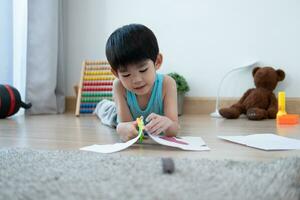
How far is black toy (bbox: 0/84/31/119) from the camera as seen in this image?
171cm

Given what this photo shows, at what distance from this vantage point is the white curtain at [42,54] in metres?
1.99

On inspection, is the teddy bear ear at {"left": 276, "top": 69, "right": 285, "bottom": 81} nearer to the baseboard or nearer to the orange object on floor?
the baseboard

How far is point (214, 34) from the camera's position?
2.01m

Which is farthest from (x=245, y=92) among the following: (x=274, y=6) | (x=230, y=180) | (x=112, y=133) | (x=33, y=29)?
(x=230, y=180)

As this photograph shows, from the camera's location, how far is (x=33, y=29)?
1.99m

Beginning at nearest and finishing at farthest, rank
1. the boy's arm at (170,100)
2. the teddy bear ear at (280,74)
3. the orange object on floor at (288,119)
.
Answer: the boy's arm at (170,100)
the orange object on floor at (288,119)
the teddy bear ear at (280,74)

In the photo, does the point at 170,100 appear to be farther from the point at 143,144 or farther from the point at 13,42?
the point at 13,42

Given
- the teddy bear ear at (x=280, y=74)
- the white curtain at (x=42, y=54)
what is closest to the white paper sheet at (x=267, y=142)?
the teddy bear ear at (x=280, y=74)

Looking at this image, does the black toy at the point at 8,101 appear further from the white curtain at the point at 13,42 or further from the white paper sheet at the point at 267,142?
the white paper sheet at the point at 267,142

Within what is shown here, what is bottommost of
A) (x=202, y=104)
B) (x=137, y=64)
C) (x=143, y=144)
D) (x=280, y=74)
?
(x=202, y=104)

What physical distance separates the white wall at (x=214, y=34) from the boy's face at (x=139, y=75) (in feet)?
3.42

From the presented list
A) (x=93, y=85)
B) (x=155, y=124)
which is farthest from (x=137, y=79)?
(x=93, y=85)

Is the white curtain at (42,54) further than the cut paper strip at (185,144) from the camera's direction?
Yes

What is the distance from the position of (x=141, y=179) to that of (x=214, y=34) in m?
1.55
